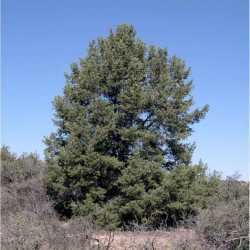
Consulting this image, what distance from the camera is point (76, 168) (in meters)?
23.5

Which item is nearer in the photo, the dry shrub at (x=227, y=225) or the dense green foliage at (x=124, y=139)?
the dry shrub at (x=227, y=225)

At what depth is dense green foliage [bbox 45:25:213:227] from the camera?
2323 cm

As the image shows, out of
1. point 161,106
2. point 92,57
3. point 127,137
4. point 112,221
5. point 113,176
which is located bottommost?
point 112,221

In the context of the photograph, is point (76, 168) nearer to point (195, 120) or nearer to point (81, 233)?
point (195, 120)

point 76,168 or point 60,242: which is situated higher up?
point 76,168

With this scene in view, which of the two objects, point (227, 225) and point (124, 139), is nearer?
point (227, 225)

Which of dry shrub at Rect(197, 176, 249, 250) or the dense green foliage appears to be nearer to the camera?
dry shrub at Rect(197, 176, 249, 250)

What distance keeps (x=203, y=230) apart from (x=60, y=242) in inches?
136

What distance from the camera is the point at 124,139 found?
23.9 metres

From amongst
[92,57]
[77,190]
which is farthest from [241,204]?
[92,57]

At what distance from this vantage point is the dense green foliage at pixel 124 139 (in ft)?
76.2

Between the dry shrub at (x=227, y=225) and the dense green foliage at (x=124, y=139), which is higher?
the dense green foliage at (x=124, y=139)

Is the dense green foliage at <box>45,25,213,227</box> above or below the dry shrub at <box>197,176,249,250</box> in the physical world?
above

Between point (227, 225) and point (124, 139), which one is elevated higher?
point (124, 139)
